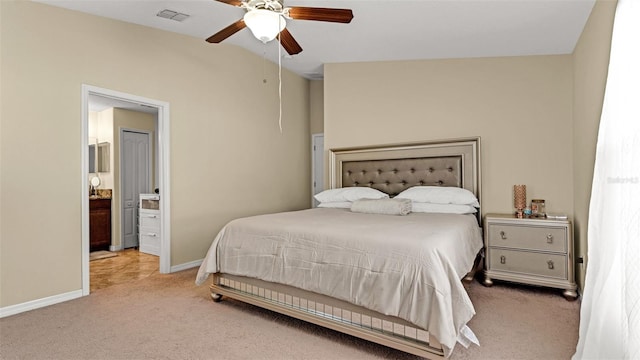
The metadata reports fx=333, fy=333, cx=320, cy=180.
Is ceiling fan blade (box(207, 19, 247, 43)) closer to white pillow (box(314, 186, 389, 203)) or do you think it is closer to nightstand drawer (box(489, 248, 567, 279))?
white pillow (box(314, 186, 389, 203))

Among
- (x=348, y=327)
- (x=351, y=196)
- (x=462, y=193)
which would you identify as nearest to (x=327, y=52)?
(x=351, y=196)

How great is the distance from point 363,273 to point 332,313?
38cm

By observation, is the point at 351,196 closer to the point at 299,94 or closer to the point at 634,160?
the point at 299,94

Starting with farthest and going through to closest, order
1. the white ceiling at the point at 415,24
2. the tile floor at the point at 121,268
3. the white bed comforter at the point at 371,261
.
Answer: the tile floor at the point at 121,268
the white ceiling at the point at 415,24
the white bed comforter at the point at 371,261

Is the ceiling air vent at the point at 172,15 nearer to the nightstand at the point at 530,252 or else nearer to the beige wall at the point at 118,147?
the beige wall at the point at 118,147

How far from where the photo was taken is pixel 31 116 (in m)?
2.67

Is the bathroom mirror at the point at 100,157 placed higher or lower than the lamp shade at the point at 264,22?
lower

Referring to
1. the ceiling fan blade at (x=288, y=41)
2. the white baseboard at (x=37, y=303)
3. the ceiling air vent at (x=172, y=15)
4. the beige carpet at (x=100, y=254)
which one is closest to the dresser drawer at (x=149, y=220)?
the beige carpet at (x=100, y=254)

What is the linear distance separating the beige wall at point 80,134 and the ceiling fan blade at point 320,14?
204 centimetres

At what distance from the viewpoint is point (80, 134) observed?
9.71 ft

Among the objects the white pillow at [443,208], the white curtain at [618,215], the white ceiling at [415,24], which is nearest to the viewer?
the white curtain at [618,215]

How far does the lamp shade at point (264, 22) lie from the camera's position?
2150 mm

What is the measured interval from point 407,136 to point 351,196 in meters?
1.02

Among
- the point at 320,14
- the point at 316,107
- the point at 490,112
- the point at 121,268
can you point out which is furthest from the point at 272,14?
the point at 121,268
